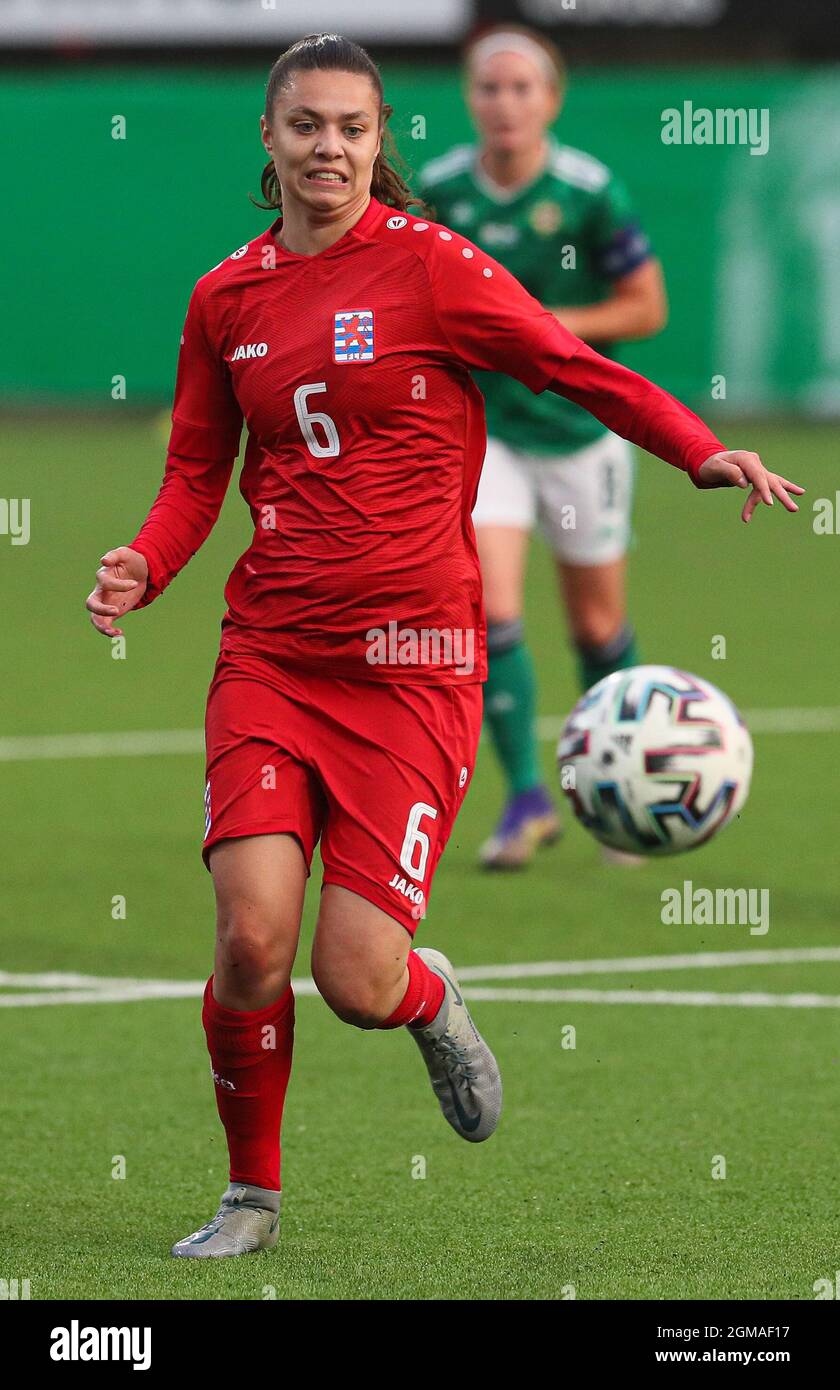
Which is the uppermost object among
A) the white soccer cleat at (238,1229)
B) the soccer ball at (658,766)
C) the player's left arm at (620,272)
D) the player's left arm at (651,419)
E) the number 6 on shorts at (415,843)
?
the player's left arm at (620,272)

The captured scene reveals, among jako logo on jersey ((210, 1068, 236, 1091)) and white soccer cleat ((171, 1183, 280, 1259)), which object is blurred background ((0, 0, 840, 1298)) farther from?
jako logo on jersey ((210, 1068, 236, 1091))

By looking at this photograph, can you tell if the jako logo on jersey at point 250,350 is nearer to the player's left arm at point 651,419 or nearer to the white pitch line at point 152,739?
the player's left arm at point 651,419

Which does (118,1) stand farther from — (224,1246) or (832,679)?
(224,1246)

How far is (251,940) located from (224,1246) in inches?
24.7

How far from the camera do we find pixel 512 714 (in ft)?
28.6

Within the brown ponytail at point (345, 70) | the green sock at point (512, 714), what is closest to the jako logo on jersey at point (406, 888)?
the brown ponytail at point (345, 70)

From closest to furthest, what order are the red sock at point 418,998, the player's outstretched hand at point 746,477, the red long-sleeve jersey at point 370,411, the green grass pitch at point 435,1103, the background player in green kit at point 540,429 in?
the player's outstretched hand at point 746,477 → the green grass pitch at point 435,1103 → the red long-sleeve jersey at point 370,411 → the red sock at point 418,998 → the background player in green kit at point 540,429

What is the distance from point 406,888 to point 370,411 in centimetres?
96

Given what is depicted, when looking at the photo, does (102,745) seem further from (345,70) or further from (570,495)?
(345,70)

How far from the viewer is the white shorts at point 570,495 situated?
28.5 feet

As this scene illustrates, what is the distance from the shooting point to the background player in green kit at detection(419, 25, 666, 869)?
28.0ft

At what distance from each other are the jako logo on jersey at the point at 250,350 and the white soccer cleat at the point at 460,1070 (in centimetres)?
137

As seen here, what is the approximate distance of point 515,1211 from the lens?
16.3ft

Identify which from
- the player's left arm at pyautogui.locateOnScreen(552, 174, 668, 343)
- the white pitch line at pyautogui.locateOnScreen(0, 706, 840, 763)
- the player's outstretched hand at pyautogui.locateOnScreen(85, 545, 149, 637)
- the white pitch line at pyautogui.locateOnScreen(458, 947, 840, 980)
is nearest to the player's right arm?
the player's outstretched hand at pyautogui.locateOnScreen(85, 545, 149, 637)
